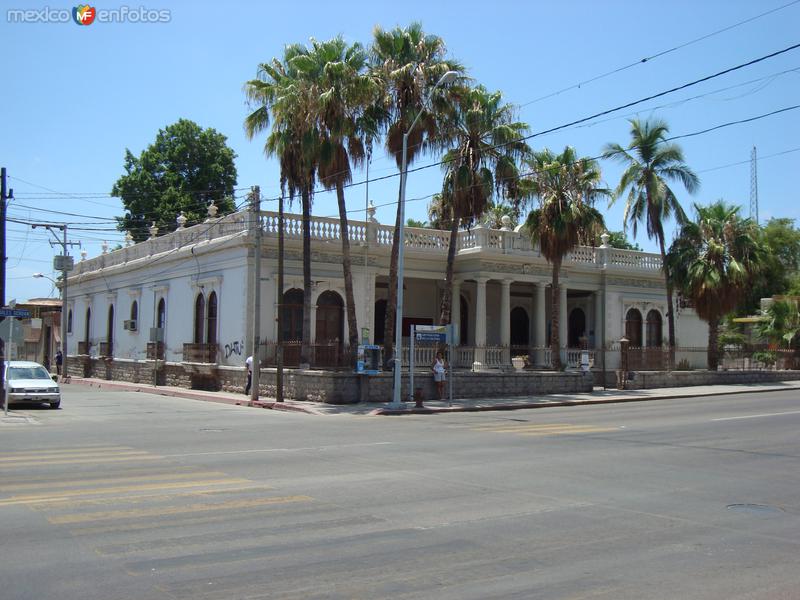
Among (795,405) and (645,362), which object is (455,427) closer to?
(795,405)

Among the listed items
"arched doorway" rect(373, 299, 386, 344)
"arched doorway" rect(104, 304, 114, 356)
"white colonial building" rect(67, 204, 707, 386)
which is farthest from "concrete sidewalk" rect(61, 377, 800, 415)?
"arched doorway" rect(373, 299, 386, 344)

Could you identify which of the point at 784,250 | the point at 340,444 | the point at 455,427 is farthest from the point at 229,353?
the point at 784,250

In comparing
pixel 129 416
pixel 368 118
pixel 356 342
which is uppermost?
pixel 368 118

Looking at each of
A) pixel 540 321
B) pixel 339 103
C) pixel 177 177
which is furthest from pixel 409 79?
pixel 177 177

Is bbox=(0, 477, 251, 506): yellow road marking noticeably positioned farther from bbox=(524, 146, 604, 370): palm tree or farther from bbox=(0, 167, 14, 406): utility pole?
bbox=(524, 146, 604, 370): palm tree

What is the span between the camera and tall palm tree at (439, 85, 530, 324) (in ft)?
97.3

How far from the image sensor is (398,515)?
29.3 feet

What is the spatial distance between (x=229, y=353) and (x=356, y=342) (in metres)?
6.22

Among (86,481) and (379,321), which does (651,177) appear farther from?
(86,481)

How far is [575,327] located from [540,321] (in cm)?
619

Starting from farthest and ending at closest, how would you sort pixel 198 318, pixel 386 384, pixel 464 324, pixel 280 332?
1. pixel 464 324
2. pixel 198 318
3. pixel 386 384
4. pixel 280 332

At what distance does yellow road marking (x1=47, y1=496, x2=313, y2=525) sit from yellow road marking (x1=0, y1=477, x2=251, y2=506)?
3.69ft

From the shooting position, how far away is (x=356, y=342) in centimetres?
2905

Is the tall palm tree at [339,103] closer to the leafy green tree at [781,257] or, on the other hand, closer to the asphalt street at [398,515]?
the asphalt street at [398,515]
